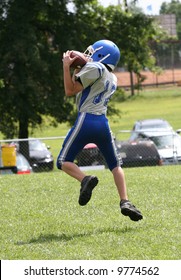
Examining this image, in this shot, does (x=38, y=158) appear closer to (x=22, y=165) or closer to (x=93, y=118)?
(x=22, y=165)

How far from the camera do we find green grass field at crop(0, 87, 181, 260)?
23.0 feet

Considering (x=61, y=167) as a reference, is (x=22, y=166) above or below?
below

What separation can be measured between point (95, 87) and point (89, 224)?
4.58ft

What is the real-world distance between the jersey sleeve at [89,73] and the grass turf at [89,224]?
1.43 metres

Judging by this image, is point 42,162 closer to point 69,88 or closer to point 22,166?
point 22,166

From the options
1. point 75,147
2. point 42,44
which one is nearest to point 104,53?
point 75,147

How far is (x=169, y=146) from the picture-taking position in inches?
877

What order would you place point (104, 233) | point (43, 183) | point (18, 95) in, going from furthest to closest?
point (18, 95) < point (43, 183) < point (104, 233)

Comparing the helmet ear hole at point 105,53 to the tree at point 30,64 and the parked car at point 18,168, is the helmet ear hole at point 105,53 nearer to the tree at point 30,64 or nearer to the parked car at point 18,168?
the parked car at point 18,168

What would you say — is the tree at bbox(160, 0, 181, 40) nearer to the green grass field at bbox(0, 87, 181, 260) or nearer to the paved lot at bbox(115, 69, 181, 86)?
the paved lot at bbox(115, 69, 181, 86)

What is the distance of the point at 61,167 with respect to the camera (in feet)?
26.7

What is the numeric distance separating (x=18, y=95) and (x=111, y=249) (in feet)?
Answer: 71.4
